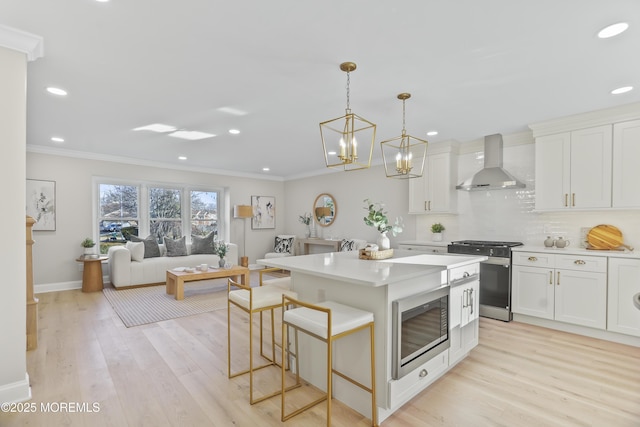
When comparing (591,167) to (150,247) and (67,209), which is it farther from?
(67,209)

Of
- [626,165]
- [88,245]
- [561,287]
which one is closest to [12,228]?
[88,245]

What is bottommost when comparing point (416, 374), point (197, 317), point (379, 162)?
point (197, 317)

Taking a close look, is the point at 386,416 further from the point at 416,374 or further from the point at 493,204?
the point at 493,204

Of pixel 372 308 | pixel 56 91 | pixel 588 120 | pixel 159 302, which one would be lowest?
pixel 159 302

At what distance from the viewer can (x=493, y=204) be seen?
465 centimetres

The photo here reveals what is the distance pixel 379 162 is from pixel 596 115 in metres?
3.32

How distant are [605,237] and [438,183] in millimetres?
2119

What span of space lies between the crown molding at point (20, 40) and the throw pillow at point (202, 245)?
4851 mm

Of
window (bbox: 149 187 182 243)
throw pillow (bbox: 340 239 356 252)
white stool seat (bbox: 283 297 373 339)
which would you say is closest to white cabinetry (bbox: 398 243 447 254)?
throw pillow (bbox: 340 239 356 252)

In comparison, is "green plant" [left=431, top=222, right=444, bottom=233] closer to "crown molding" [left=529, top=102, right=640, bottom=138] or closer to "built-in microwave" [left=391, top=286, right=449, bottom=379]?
"crown molding" [left=529, top=102, right=640, bottom=138]

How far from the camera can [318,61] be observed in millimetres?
2396

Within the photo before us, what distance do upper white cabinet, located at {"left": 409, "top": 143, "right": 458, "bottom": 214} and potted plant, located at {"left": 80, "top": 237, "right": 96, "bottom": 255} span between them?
18.7 ft

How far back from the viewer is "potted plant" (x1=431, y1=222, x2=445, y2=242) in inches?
203

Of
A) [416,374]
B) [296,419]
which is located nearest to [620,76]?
[416,374]
